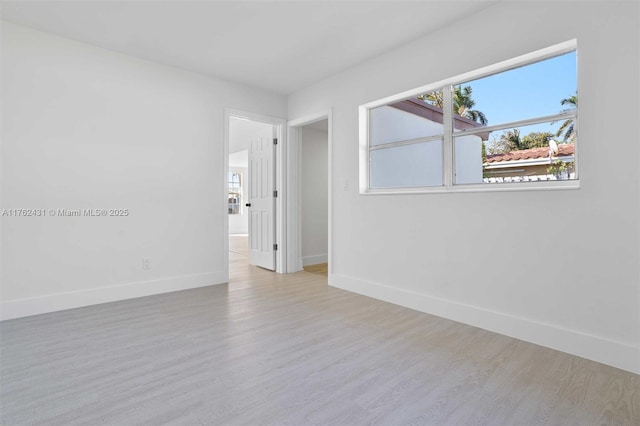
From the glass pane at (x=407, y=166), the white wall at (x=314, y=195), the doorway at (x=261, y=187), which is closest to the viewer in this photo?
the glass pane at (x=407, y=166)

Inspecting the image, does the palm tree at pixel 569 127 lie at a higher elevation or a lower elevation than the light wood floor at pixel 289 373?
higher

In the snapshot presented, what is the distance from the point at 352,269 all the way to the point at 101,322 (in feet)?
7.91

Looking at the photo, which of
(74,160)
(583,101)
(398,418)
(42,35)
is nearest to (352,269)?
(398,418)

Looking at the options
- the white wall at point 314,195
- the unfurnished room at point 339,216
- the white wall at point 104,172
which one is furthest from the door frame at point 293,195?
the white wall at point 104,172

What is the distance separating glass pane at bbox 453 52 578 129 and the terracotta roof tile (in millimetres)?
252

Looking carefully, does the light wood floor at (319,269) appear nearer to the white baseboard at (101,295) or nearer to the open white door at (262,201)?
the open white door at (262,201)

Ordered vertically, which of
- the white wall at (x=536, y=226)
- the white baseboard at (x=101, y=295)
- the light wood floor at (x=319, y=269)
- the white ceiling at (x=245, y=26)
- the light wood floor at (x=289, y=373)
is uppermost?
the white ceiling at (x=245, y=26)

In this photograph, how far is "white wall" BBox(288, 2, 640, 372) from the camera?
1951mm

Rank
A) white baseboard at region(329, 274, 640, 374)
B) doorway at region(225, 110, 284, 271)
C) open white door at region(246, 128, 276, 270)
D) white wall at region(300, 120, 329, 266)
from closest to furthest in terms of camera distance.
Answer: white baseboard at region(329, 274, 640, 374) < doorway at region(225, 110, 284, 271) < open white door at region(246, 128, 276, 270) < white wall at region(300, 120, 329, 266)

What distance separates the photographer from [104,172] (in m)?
3.23

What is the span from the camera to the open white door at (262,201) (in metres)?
4.72

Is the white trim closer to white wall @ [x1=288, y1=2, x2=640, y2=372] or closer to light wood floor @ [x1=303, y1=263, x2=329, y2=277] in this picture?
white wall @ [x1=288, y1=2, x2=640, y2=372]

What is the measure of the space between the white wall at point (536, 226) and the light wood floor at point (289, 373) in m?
0.23

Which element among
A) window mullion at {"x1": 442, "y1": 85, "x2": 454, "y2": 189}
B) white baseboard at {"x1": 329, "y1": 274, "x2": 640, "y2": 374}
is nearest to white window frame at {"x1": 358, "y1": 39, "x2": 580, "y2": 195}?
window mullion at {"x1": 442, "y1": 85, "x2": 454, "y2": 189}
